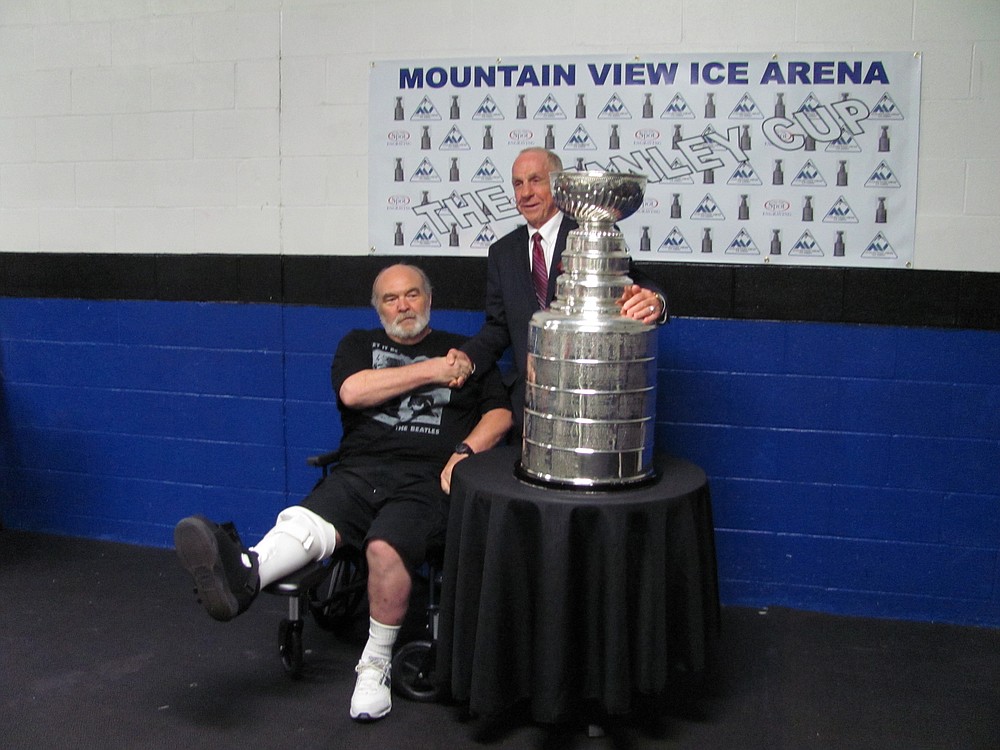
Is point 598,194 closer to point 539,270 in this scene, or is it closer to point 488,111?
point 539,270

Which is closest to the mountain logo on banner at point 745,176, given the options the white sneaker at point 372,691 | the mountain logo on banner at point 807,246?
the mountain logo on banner at point 807,246

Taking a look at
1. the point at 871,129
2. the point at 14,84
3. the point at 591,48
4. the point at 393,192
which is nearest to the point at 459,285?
the point at 393,192

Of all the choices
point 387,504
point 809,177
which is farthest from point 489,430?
point 809,177

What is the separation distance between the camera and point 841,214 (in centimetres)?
330

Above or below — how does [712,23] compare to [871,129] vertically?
above

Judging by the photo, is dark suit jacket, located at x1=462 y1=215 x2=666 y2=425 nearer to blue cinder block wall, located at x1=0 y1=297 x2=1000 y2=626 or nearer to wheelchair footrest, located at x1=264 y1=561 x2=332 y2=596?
blue cinder block wall, located at x1=0 y1=297 x2=1000 y2=626

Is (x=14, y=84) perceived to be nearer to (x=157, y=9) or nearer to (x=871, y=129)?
(x=157, y=9)

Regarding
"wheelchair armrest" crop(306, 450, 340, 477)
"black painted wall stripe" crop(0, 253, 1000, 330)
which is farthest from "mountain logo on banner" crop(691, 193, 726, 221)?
"wheelchair armrest" crop(306, 450, 340, 477)

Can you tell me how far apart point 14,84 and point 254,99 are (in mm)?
1065

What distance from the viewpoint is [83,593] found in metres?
3.55

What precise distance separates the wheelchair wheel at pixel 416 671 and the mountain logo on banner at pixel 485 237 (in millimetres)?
1426

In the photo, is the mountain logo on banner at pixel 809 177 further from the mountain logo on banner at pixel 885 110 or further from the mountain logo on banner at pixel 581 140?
the mountain logo on banner at pixel 581 140

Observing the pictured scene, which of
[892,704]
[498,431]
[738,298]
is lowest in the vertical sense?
[892,704]

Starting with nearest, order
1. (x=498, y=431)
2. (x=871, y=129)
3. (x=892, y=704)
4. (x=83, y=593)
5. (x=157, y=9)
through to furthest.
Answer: (x=892, y=704), (x=498, y=431), (x=871, y=129), (x=83, y=593), (x=157, y=9)
